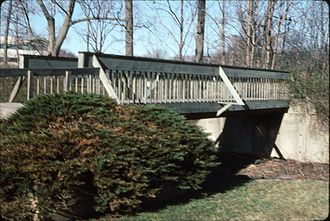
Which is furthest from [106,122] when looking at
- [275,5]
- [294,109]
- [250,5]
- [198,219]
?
[250,5]

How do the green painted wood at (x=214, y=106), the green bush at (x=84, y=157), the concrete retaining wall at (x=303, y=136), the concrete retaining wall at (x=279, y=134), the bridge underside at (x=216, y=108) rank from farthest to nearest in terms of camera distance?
the concrete retaining wall at (x=279, y=134) → the concrete retaining wall at (x=303, y=136) → the bridge underside at (x=216, y=108) → the green painted wood at (x=214, y=106) → the green bush at (x=84, y=157)

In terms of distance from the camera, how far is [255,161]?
16.4 m

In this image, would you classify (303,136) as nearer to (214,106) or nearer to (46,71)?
(214,106)

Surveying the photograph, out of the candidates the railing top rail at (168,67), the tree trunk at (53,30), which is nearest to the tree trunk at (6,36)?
the tree trunk at (53,30)

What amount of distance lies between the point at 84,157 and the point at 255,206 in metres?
2.72

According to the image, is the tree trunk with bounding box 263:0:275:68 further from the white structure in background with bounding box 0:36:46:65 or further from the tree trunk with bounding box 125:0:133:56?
the white structure in background with bounding box 0:36:46:65

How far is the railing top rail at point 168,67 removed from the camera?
8648mm

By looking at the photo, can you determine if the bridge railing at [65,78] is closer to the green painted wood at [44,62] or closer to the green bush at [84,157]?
the green painted wood at [44,62]

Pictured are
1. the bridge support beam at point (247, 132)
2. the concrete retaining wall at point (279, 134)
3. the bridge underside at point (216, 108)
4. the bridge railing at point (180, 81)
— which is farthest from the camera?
the bridge support beam at point (247, 132)

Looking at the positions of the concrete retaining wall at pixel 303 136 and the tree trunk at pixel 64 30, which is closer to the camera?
the concrete retaining wall at pixel 303 136

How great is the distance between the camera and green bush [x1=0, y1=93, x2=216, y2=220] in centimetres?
565

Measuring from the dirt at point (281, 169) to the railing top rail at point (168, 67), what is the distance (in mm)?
2829

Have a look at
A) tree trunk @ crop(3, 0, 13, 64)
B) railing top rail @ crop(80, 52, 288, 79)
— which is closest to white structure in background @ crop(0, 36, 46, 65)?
tree trunk @ crop(3, 0, 13, 64)

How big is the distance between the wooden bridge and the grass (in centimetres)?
244
